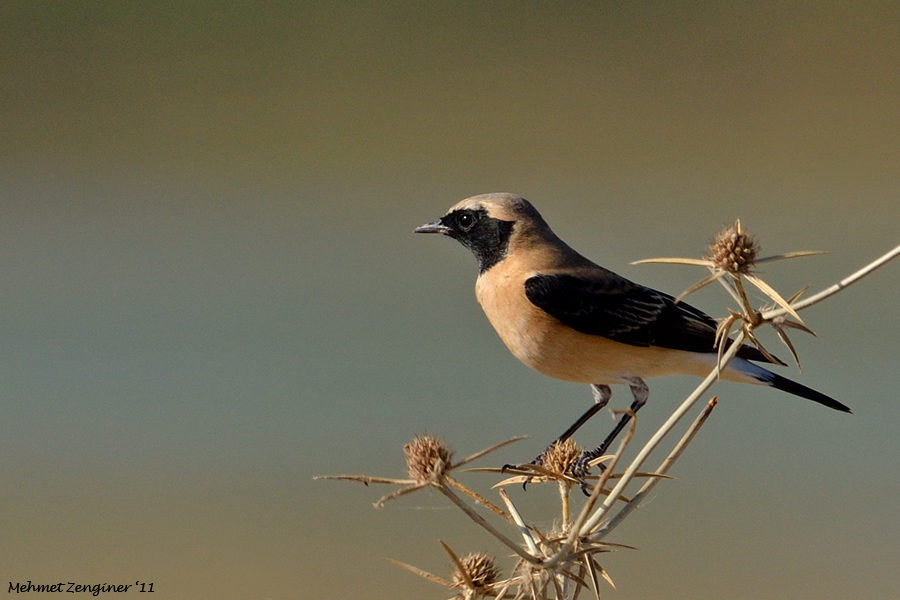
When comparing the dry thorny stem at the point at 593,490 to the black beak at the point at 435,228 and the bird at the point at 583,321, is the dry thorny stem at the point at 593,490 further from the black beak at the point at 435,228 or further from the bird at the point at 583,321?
the black beak at the point at 435,228

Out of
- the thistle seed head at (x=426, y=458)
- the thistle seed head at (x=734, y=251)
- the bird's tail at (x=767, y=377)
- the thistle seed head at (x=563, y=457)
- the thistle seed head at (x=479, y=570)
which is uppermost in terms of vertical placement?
the bird's tail at (x=767, y=377)

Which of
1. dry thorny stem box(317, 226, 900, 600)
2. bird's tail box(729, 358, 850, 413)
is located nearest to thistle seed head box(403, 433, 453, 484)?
dry thorny stem box(317, 226, 900, 600)

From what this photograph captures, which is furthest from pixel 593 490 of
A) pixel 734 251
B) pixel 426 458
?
pixel 734 251

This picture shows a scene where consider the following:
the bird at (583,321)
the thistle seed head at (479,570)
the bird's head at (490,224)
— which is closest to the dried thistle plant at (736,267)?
the thistle seed head at (479,570)

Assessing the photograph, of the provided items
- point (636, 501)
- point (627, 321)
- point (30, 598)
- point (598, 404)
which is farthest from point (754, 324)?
point (30, 598)

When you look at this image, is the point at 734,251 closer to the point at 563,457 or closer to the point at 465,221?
the point at 563,457

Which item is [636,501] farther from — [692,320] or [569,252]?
[569,252]

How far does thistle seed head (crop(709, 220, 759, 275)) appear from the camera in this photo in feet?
5.98

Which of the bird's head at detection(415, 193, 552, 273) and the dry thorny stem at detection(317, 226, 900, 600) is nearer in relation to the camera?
the dry thorny stem at detection(317, 226, 900, 600)

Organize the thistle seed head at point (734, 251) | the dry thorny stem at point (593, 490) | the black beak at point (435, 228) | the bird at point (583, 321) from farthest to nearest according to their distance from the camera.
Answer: the black beak at point (435, 228) < the bird at point (583, 321) < the thistle seed head at point (734, 251) < the dry thorny stem at point (593, 490)

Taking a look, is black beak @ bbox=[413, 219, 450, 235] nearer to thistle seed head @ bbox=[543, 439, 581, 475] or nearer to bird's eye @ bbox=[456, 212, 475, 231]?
bird's eye @ bbox=[456, 212, 475, 231]

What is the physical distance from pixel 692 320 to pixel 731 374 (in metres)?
0.28

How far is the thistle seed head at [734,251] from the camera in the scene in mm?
1822

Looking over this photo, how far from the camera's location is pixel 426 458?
164 centimetres
